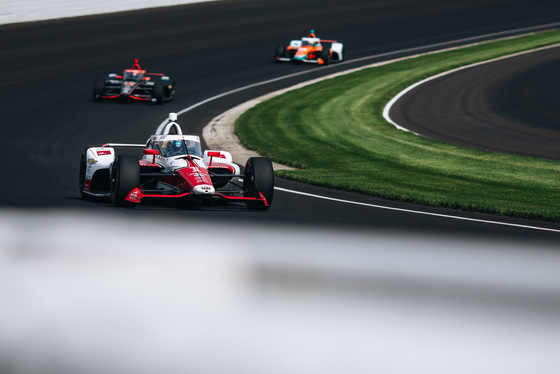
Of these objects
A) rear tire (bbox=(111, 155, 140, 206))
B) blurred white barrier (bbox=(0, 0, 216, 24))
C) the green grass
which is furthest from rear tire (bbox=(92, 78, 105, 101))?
rear tire (bbox=(111, 155, 140, 206))

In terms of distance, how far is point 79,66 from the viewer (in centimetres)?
3912

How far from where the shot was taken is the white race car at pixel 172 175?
1363 centimetres

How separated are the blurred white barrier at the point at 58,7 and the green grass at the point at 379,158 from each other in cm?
2106

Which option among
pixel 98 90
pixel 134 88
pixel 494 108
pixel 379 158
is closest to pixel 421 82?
pixel 494 108

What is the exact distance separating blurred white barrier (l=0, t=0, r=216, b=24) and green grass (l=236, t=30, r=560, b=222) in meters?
21.1

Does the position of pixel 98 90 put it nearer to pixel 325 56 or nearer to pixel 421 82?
pixel 421 82

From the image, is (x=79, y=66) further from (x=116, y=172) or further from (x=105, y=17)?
(x=116, y=172)

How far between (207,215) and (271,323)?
5567 millimetres

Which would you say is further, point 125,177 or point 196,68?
point 196,68

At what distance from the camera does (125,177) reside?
13492 millimetres

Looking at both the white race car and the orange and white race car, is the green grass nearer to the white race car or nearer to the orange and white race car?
the white race car

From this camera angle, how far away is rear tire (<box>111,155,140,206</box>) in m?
13.5

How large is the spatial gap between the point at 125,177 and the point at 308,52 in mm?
28728

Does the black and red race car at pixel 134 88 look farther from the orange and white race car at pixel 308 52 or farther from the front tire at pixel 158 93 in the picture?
the orange and white race car at pixel 308 52
